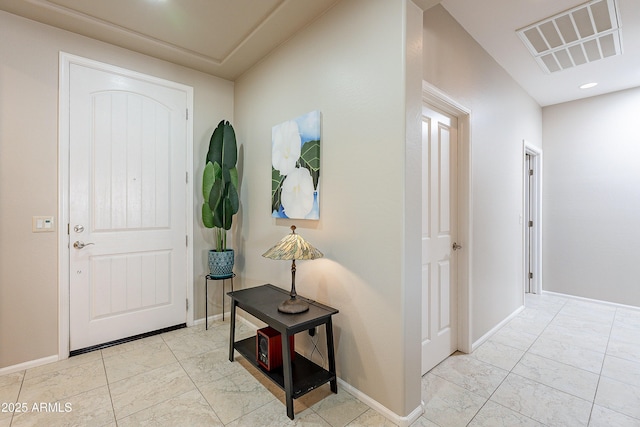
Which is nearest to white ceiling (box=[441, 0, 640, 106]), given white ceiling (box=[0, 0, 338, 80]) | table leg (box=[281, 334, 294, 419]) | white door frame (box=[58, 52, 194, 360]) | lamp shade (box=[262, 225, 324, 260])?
white ceiling (box=[0, 0, 338, 80])

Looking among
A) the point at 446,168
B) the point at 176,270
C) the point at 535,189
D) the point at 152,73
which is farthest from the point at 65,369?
the point at 535,189

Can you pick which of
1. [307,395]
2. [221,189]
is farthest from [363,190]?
[221,189]

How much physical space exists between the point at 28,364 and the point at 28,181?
4.63ft

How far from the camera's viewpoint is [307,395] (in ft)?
6.36

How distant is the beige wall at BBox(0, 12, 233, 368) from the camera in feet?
7.14

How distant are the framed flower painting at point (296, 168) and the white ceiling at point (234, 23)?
0.76 metres

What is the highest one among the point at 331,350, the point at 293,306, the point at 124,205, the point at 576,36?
the point at 576,36

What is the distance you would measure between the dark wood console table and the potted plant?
77 centimetres

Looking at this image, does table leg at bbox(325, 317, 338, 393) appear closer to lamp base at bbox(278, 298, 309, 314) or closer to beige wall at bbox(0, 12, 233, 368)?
lamp base at bbox(278, 298, 309, 314)

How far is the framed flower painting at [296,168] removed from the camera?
2221mm

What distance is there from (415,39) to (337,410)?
229 centimetres

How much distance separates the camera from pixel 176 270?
2.99 m

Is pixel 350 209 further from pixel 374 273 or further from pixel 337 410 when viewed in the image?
pixel 337 410

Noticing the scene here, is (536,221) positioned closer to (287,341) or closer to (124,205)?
(287,341)
